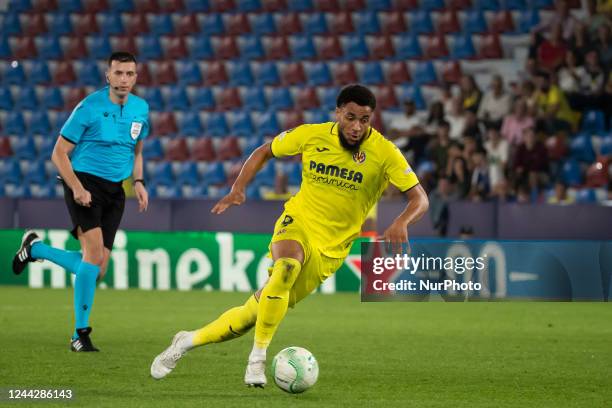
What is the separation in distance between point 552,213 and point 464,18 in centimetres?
500

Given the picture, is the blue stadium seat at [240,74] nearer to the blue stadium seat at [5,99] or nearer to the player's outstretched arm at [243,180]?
the blue stadium seat at [5,99]

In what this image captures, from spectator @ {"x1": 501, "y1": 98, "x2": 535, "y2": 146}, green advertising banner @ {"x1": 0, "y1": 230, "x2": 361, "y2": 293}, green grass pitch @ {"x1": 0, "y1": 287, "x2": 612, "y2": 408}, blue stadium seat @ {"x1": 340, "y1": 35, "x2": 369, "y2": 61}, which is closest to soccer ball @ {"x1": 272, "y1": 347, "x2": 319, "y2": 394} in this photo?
green grass pitch @ {"x1": 0, "y1": 287, "x2": 612, "y2": 408}

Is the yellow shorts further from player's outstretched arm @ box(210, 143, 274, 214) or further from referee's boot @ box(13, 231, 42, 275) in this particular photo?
referee's boot @ box(13, 231, 42, 275)

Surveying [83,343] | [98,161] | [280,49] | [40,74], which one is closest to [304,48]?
[280,49]

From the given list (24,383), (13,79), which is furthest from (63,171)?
(13,79)

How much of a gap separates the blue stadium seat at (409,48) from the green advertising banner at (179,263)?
20.2 ft

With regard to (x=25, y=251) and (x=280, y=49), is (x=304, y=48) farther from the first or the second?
(x=25, y=251)

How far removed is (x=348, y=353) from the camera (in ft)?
28.6

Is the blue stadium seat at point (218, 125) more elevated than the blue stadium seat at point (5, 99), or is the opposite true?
the blue stadium seat at point (5, 99)

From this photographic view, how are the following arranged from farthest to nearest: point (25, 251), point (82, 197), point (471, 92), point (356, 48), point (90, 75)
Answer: point (90, 75)
point (356, 48)
point (471, 92)
point (25, 251)
point (82, 197)

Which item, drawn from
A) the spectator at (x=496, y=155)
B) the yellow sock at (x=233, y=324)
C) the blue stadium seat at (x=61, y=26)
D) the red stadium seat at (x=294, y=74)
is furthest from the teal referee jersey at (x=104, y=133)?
the blue stadium seat at (x=61, y=26)

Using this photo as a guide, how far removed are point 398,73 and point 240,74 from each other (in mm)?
2597

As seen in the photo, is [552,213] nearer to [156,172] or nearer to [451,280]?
[451,280]

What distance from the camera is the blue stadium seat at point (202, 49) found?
2081cm
